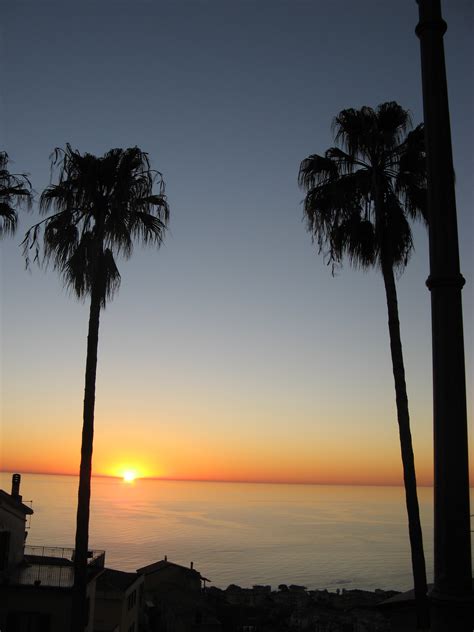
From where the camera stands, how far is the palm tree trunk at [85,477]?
1542 centimetres

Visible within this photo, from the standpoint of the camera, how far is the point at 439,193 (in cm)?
425

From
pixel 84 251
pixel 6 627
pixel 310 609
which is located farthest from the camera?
pixel 310 609

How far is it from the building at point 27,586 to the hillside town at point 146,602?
0.12 feet

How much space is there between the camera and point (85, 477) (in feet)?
53.6

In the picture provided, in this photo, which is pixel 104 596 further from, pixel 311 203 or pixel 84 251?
pixel 311 203

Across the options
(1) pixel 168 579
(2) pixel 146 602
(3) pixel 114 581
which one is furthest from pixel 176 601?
(3) pixel 114 581

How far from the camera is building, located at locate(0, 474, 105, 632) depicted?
77.4ft

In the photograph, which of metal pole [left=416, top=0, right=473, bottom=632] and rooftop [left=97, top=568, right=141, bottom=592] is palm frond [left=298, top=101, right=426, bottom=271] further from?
rooftop [left=97, top=568, right=141, bottom=592]

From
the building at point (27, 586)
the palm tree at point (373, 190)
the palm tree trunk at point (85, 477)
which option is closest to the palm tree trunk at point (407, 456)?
the palm tree at point (373, 190)

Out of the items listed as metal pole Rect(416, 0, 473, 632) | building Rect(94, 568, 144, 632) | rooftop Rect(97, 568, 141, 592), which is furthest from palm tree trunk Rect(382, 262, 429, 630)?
rooftop Rect(97, 568, 141, 592)

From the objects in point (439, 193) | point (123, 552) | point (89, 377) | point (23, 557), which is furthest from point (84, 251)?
point (123, 552)

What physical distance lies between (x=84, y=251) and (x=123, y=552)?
140271 millimetres

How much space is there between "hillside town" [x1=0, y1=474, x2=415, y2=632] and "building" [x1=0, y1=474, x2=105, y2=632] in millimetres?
36

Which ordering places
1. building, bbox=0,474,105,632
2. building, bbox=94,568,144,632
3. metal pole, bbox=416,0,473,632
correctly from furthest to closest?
1. building, bbox=94,568,144,632
2. building, bbox=0,474,105,632
3. metal pole, bbox=416,0,473,632
